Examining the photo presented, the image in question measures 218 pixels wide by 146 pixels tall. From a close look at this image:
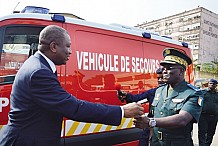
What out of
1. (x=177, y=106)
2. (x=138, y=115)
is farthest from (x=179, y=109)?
(x=138, y=115)

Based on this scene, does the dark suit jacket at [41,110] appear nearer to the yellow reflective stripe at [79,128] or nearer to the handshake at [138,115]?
the handshake at [138,115]

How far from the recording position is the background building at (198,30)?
165 ft

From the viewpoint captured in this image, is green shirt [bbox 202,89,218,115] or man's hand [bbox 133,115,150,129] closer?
man's hand [bbox 133,115,150,129]

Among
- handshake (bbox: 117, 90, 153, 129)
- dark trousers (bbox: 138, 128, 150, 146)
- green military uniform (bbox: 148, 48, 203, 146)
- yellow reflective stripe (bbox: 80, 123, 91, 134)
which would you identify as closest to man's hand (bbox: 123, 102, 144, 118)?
handshake (bbox: 117, 90, 153, 129)

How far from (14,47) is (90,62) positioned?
847mm

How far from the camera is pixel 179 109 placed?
2.33 metres

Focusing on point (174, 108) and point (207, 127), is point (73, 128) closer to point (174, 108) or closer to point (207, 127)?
point (174, 108)

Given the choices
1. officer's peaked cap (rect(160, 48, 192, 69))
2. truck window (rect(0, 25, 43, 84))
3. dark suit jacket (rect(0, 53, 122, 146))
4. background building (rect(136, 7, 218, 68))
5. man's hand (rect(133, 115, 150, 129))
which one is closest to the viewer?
dark suit jacket (rect(0, 53, 122, 146))

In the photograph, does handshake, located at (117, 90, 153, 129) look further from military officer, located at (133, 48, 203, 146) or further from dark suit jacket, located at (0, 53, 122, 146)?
dark suit jacket, located at (0, 53, 122, 146)

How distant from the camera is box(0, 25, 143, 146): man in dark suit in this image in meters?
1.68

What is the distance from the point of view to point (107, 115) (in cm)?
178

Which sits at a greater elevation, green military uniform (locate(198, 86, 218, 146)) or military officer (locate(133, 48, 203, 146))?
military officer (locate(133, 48, 203, 146))

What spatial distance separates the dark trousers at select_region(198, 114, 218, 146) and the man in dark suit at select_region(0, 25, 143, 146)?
15.0 feet

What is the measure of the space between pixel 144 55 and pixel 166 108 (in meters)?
1.43
